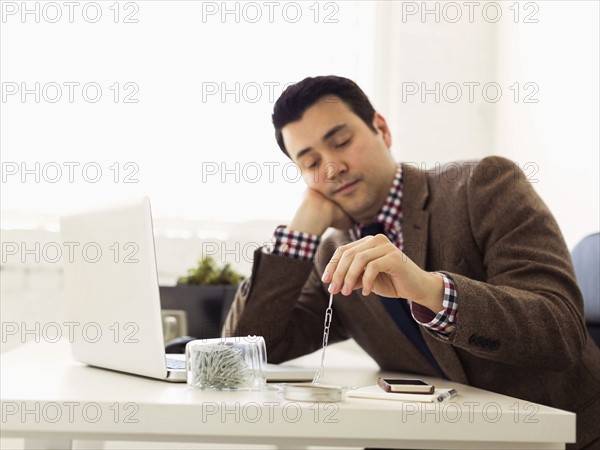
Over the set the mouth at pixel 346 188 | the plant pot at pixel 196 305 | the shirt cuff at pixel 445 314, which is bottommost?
the plant pot at pixel 196 305

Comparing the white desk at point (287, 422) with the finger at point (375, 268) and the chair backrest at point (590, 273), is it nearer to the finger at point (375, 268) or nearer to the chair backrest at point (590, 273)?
the finger at point (375, 268)

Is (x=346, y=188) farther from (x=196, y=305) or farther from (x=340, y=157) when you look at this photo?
(x=196, y=305)

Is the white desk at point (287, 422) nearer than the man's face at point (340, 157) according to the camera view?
Yes

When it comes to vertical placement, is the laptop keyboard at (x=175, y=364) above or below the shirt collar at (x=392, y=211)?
below

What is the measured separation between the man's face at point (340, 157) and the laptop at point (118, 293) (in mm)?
479

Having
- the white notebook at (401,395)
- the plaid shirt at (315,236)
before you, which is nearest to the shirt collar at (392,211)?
the plaid shirt at (315,236)

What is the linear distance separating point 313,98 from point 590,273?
2.07 feet

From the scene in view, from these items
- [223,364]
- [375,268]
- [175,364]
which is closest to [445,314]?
[375,268]

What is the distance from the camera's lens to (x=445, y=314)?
1.15 m

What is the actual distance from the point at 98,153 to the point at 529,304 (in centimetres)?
174

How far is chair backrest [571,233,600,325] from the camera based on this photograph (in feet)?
5.10

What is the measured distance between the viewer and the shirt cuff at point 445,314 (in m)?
1.15

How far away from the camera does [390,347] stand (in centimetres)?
155

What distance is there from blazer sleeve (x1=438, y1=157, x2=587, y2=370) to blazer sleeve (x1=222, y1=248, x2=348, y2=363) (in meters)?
0.35
